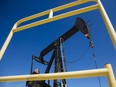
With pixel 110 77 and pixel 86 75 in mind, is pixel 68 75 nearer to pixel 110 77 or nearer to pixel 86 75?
pixel 86 75

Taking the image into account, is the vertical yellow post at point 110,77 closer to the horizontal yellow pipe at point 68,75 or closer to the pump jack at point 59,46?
the horizontal yellow pipe at point 68,75

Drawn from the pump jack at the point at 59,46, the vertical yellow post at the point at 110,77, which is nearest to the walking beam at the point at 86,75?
the vertical yellow post at the point at 110,77

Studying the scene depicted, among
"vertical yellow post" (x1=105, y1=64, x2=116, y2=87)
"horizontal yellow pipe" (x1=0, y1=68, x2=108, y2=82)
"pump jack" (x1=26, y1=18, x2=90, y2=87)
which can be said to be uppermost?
"pump jack" (x1=26, y1=18, x2=90, y2=87)

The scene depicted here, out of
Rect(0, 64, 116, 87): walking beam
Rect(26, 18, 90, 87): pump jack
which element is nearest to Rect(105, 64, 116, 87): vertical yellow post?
Rect(0, 64, 116, 87): walking beam

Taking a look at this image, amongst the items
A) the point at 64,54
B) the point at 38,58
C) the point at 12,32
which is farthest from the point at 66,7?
the point at 38,58

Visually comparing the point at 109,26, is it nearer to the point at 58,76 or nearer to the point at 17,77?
the point at 58,76

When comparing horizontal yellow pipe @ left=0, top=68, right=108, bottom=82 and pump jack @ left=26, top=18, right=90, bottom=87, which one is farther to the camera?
pump jack @ left=26, top=18, right=90, bottom=87

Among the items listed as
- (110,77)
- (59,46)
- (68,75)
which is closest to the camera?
(110,77)

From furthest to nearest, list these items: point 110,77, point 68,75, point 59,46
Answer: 1. point 59,46
2. point 68,75
3. point 110,77

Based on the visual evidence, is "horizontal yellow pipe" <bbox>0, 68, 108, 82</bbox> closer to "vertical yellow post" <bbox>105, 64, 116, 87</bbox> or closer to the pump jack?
"vertical yellow post" <bbox>105, 64, 116, 87</bbox>

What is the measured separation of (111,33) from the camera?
1.31 m

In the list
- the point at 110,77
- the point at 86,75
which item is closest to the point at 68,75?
the point at 86,75

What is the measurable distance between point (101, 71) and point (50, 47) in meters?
10.3

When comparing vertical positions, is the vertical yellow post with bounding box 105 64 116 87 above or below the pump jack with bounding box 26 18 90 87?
below
